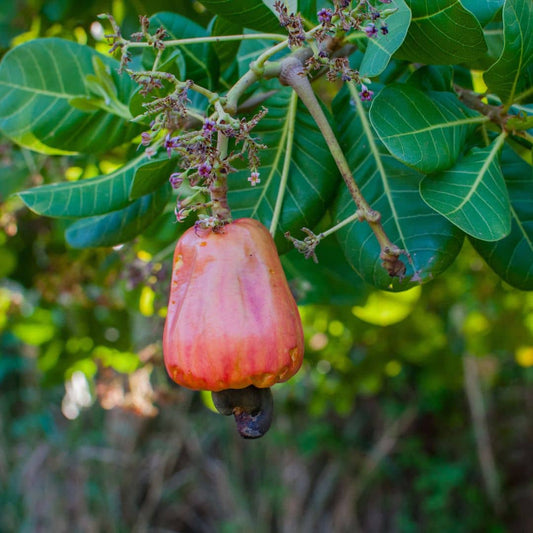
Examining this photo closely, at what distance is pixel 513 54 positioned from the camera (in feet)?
2.99

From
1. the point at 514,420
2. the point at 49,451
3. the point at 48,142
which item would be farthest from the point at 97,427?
the point at 48,142

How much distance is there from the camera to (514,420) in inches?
214

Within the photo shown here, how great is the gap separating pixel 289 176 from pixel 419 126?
0.26 m

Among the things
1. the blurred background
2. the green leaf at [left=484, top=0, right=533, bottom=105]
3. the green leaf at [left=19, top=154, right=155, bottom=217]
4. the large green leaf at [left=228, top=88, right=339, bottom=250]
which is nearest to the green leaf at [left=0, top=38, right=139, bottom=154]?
the green leaf at [left=19, top=154, right=155, bottom=217]

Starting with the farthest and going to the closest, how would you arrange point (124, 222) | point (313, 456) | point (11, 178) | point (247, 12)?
point (313, 456)
point (11, 178)
point (124, 222)
point (247, 12)

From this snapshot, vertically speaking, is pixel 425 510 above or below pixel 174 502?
above

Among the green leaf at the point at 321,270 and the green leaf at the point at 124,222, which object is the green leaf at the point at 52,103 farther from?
the green leaf at the point at 321,270

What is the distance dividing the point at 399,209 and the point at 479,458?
4556mm

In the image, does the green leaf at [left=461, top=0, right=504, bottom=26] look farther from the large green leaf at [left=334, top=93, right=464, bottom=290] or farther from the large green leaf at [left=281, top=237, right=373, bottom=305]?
the large green leaf at [left=281, top=237, right=373, bottom=305]

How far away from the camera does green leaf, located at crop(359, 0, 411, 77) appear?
0.81 m

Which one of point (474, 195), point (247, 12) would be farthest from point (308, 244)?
point (247, 12)

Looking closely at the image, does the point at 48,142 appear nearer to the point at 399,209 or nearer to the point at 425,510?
the point at 399,209

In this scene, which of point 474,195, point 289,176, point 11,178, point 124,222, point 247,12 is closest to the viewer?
point 474,195

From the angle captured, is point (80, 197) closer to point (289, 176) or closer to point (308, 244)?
point (289, 176)
